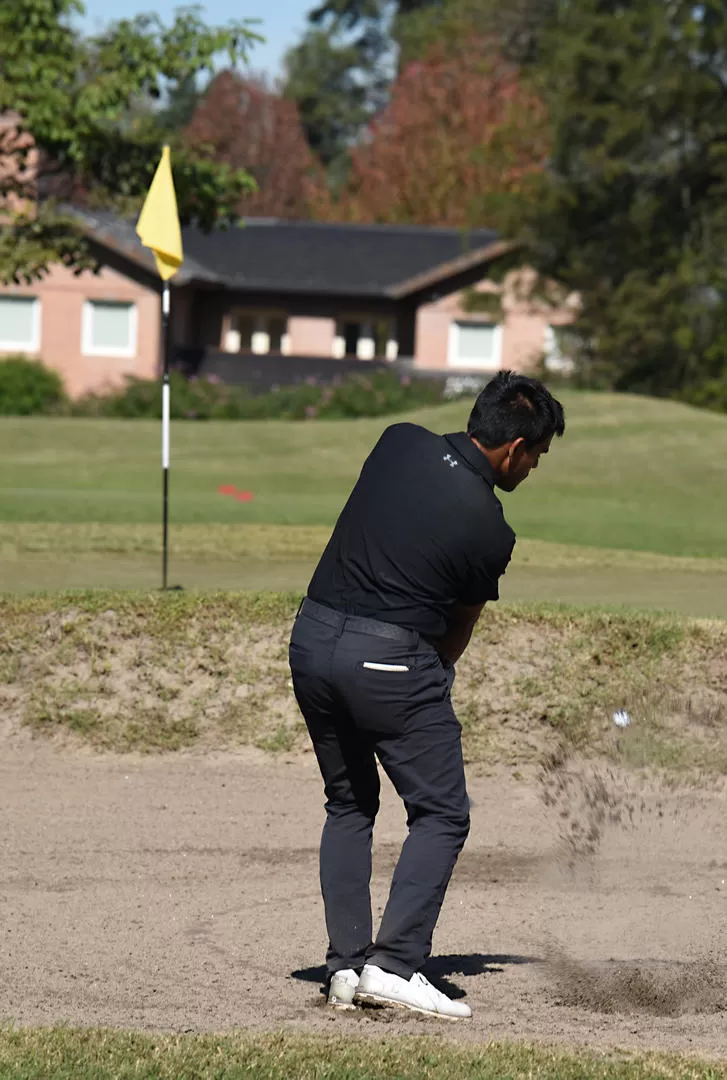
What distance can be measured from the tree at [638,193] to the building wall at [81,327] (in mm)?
10716

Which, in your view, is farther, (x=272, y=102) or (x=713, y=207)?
(x=272, y=102)

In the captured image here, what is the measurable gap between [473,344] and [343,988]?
45.3m

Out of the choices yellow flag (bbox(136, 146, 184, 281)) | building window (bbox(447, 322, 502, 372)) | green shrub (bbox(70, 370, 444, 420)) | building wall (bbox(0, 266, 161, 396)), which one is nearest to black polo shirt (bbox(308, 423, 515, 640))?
yellow flag (bbox(136, 146, 184, 281))

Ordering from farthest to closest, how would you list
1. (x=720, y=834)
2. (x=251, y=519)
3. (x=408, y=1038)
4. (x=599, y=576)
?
(x=251, y=519) < (x=599, y=576) < (x=720, y=834) < (x=408, y=1038)

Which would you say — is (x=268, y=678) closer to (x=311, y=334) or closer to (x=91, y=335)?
(x=91, y=335)

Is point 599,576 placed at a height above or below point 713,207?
below

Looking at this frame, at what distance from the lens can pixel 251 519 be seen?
19.0 metres

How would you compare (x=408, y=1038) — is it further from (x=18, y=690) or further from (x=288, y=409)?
(x=288, y=409)

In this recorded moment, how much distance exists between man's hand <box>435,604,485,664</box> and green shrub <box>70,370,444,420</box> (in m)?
34.9

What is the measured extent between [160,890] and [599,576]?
7.86 meters

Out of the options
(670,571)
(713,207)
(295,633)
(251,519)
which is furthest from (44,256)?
(713,207)

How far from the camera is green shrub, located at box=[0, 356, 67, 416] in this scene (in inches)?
1742

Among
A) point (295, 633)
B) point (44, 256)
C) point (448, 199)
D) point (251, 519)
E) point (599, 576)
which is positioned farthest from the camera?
point (448, 199)

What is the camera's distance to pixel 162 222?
13.5m
